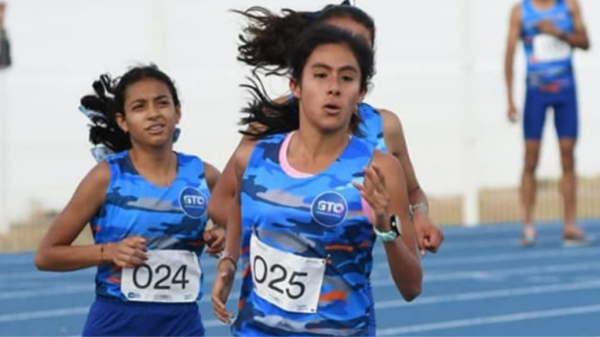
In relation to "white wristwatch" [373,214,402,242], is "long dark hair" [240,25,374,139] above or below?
above

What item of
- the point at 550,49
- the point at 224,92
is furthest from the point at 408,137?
the point at 550,49

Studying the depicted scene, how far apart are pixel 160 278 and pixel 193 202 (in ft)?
1.00

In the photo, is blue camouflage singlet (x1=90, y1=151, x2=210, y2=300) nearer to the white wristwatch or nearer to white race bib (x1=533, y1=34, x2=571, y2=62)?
the white wristwatch

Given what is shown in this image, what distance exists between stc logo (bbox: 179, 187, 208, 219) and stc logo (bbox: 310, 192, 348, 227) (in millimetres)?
1511

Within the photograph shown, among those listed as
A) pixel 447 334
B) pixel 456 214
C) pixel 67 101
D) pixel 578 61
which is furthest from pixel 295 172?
pixel 578 61

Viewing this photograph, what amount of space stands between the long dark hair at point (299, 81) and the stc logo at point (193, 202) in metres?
0.61

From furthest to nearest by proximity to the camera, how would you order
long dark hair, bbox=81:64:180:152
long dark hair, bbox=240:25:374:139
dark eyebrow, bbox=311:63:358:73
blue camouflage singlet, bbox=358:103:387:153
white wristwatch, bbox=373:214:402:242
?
long dark hair, bbox=81:64:180:152 → blue camouflage singlet, bbox=358:103:387:153 → long dark hair, bbox=240:25:374:139 → dark eyebrow, bbox=311:63:358:73 → white wristwatch, bbox=373:214:402:242

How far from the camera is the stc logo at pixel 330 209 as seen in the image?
5527 mm

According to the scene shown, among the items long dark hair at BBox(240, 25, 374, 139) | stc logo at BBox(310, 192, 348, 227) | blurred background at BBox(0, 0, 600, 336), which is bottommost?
blurred background at BBox(0, 0, 600, 336)

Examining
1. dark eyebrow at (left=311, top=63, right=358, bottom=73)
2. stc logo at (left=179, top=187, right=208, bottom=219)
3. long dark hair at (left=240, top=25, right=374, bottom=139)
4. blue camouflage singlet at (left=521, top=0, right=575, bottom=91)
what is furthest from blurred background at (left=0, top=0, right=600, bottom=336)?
dark eyebrow at (left=311, top=63, right=358, bottom=73)

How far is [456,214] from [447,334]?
8520mm

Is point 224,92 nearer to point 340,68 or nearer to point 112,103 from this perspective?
point 112,103

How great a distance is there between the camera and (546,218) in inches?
776

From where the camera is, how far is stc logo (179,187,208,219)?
7004 mm
